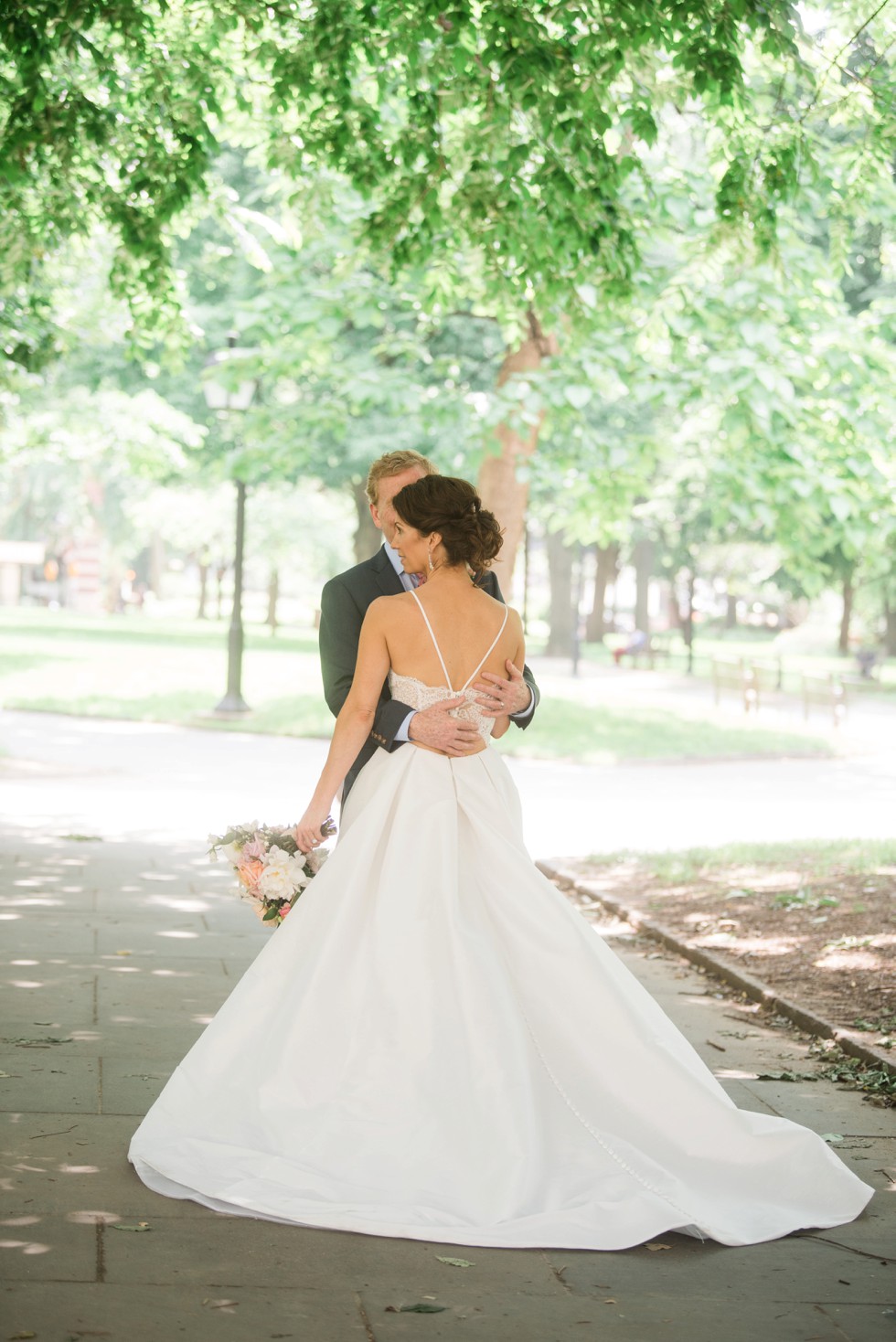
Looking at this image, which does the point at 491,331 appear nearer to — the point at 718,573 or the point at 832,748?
the point at 832,748

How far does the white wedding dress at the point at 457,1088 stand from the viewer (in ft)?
14.4

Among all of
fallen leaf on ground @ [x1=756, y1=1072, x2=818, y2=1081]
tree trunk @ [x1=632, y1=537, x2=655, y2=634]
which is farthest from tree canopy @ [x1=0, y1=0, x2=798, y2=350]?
tree trunk @ [x1=632, y1=537, x2=655, y2=634]

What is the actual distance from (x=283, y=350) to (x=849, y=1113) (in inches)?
475

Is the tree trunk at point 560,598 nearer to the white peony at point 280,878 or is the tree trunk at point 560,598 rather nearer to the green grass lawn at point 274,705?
the green grass lawn at point 274,705

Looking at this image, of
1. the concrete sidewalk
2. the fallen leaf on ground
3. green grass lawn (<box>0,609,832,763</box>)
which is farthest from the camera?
green grass lawn (<box>0,609,832,763</box>)

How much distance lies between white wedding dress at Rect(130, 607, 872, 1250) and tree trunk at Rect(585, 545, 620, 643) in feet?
149

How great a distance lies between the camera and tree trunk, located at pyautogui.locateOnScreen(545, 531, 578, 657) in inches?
1566

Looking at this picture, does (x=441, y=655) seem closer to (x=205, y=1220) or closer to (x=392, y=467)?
(x=392, y=467)

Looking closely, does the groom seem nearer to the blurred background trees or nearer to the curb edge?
the curb edge

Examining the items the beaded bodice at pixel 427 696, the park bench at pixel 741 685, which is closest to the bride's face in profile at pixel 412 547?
the beaded bodice at pixel 427 696

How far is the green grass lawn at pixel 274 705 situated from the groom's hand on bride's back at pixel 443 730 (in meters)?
15.2

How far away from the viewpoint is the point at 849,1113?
5949 mm

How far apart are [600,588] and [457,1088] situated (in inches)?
1948

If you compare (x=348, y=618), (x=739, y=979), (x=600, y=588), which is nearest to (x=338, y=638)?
(x=348, y=618)
